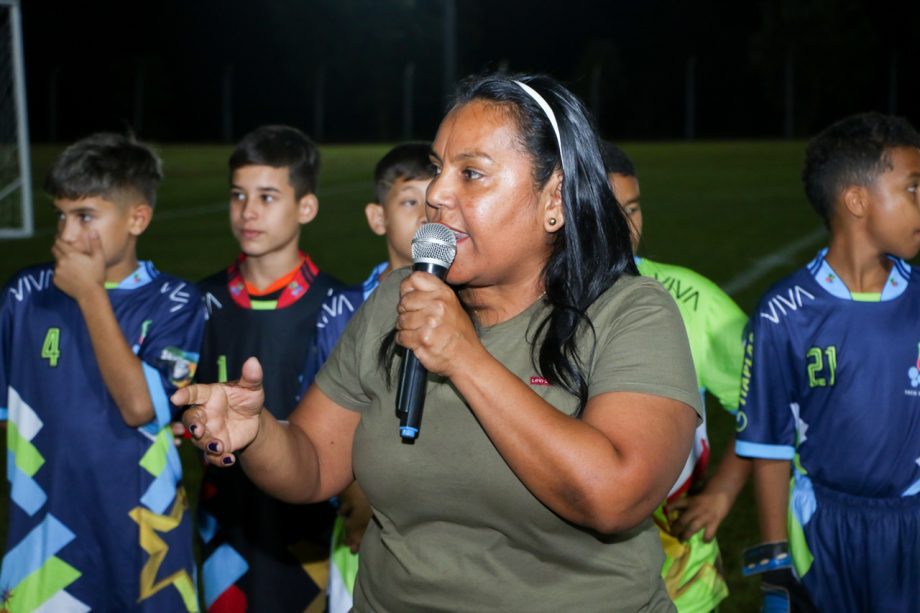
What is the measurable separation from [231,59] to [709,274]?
44.4m

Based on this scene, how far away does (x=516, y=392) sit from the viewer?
2158 millimetres

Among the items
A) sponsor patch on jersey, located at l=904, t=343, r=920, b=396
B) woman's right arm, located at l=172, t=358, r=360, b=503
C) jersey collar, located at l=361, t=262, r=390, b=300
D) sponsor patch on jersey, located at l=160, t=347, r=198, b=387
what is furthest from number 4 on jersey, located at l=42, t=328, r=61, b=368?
sponsor patch on jersey, located at l=904, t=343, r=920, b=396

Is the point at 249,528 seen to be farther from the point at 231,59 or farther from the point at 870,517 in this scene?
the point at 231,59

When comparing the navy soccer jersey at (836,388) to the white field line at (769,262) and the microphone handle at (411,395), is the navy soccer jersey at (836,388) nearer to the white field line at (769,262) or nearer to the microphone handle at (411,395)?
the microphone handle at (411,395)

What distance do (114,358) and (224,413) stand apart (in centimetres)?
161

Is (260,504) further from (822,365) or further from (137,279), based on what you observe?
(822,365)

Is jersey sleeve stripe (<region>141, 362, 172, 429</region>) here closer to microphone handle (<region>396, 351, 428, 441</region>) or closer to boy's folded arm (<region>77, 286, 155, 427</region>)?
boy's folded arm (<region>77, 286, 155, 427</region>)

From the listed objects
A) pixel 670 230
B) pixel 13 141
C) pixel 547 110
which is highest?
pixel 547 110

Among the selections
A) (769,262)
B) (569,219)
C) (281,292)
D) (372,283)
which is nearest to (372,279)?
(372,283)

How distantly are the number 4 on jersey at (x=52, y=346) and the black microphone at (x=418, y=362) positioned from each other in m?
2.16

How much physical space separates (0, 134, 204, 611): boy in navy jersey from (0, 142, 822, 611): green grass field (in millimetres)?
2341

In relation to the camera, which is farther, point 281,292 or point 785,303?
point 281,292

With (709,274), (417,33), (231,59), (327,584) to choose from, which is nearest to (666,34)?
(417,33)

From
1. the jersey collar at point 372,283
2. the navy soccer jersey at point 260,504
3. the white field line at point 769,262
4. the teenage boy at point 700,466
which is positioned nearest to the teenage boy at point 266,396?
the navy soccer jersey at point 260,504
